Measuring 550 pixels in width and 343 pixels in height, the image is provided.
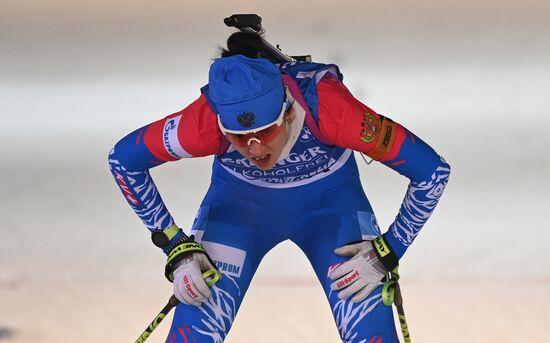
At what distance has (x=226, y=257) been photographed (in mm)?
3707

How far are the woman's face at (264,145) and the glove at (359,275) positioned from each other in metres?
0.39

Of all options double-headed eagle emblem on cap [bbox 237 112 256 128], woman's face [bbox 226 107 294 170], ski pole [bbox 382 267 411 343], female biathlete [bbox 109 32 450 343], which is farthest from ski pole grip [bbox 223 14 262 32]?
ski pole [bbox 382 267 411 343]

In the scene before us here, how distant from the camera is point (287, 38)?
6523 millimetres

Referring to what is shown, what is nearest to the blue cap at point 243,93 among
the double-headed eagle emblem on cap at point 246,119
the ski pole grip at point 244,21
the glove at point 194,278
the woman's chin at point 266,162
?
the double-headed eagle emblem on cap at point 246,119

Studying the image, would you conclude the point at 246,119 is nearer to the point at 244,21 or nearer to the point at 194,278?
the point at 194,278

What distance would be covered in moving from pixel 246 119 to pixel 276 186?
1.98 feet

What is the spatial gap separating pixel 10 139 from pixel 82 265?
158 centimetres

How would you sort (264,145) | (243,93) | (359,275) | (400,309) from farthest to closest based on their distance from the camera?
1. (400,309)
2. (359,275)
3. (264,145)
4. (243,93)

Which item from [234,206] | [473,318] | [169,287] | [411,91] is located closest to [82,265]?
[169,287]

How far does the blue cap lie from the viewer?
3.32m

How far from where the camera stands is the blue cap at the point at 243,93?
3.32m

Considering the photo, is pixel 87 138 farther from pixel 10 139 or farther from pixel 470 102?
pixel 470 102

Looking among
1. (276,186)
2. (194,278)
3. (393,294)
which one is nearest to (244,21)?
(276,186)

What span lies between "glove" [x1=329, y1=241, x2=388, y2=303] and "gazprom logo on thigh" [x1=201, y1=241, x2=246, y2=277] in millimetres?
300
